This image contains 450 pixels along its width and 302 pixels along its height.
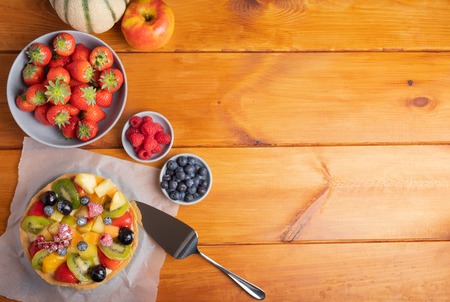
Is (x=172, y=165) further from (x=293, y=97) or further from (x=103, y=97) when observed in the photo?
(x=293, y=97)

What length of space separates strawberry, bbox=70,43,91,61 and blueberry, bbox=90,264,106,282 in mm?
517

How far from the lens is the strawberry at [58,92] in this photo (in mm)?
1146

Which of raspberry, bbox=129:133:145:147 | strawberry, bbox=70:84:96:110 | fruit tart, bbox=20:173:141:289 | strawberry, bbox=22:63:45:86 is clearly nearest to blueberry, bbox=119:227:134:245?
fruit tart, bbox=20:173:141:289

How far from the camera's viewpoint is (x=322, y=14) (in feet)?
4.43

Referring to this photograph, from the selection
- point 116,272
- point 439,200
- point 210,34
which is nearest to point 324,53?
point 210,34

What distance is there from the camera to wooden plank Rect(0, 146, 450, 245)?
1311 millimetres

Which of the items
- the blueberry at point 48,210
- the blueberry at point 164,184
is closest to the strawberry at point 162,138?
the blueberry at point 164,184

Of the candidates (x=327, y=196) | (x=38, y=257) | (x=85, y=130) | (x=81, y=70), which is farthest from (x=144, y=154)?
(x=327, y=196)

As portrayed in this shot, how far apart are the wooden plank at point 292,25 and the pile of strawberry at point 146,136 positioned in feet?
0.70

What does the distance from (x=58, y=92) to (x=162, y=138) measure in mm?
273

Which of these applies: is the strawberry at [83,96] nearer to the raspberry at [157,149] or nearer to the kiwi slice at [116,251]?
the raspberry at [157,149]

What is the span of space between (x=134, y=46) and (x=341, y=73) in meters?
0.57

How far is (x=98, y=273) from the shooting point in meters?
1.17

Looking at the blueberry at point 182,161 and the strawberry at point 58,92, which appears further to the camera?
the blueberry at point 182,161
